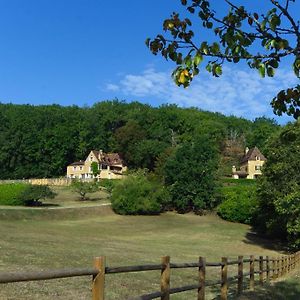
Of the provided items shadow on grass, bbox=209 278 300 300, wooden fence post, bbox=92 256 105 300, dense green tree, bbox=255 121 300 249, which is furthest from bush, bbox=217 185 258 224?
wooden fence post, bbox=92 256 105 300

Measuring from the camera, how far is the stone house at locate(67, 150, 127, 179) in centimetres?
10975

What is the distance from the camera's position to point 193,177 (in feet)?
194

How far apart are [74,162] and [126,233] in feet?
233

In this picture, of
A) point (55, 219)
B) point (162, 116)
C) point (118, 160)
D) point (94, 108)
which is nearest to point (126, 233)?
point (55, 219)

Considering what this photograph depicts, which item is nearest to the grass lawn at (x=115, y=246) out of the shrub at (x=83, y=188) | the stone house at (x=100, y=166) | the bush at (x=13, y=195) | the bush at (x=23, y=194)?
the bush at (x=23, y=194)

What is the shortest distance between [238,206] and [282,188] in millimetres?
17236

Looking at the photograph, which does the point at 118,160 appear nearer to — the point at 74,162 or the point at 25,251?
the point at 74,162

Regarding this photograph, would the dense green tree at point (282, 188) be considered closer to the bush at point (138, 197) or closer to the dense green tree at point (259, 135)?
the bush at point (138, 197)

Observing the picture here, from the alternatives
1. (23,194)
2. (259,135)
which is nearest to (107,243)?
(23,194)

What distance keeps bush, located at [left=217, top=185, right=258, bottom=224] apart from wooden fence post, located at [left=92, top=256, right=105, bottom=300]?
48.7 metres

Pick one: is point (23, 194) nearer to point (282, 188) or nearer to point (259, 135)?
point (282, 188)

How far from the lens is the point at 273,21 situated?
4914 millimetres

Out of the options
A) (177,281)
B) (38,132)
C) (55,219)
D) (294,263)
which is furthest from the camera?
(38,132)

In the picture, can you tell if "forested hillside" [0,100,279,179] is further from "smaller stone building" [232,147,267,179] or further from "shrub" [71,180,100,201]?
"shrub" [71,180,100,201]
